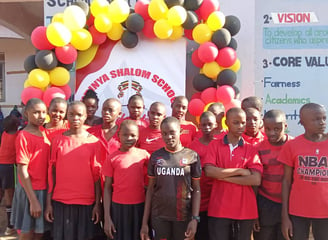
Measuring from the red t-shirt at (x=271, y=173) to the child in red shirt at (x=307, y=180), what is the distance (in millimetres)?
81

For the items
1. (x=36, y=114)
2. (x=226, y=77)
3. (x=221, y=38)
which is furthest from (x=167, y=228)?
(x=221, y=38)

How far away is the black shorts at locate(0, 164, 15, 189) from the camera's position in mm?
4023

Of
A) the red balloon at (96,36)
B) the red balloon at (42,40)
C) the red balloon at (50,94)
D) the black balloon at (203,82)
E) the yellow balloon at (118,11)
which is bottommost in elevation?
the red balloon at (50,94)

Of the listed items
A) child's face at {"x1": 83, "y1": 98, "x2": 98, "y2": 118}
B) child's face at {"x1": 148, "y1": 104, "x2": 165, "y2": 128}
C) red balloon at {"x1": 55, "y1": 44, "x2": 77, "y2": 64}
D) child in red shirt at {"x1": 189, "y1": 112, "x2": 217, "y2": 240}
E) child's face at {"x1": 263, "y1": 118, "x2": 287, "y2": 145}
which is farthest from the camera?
red balloon at {"x1": 55, "y1": 44, "x2": 77, "y2": 64}

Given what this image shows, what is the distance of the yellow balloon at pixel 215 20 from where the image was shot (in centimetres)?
380

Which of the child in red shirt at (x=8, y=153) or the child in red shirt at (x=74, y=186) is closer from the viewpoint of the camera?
the child in red shirt at (x=74, y=186)

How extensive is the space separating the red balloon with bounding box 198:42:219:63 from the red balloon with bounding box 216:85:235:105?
0.34 metres

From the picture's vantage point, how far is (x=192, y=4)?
3848 millimetres

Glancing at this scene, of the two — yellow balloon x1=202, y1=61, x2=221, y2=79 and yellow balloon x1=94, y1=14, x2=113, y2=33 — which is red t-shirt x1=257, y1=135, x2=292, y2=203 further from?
yellow balloon x1=94, y1=14, x2=113, y2=33

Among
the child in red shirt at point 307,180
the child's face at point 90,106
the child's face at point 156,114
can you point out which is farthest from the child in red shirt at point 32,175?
the child in red shirt at point 307,180

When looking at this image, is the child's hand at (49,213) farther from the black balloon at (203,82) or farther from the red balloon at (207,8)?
the red balloon at (207,8)

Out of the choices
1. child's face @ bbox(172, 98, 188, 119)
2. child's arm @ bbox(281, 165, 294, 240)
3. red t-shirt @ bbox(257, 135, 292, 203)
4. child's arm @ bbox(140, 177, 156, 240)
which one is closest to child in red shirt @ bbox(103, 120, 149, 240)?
child's arm @ bbox(140, 177, 156, 240)

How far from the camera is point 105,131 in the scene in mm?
3236

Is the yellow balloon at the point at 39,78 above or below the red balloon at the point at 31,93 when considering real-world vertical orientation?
above
